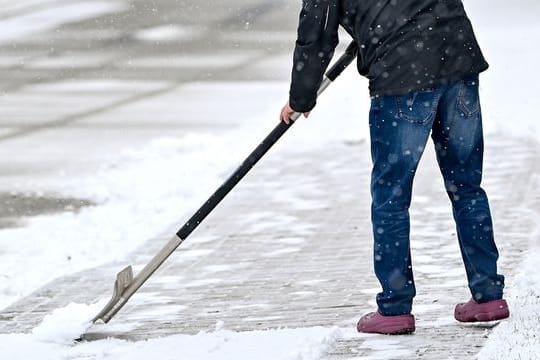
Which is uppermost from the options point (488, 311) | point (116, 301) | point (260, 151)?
point (260, 151)

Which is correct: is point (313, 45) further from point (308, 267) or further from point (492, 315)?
point (308, 267)

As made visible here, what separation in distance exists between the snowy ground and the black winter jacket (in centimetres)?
100

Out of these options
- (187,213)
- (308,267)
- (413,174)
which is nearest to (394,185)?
(413,174)

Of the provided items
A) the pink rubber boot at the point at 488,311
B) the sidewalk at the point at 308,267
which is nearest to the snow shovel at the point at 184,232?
the sidewalk at the point at 308,267

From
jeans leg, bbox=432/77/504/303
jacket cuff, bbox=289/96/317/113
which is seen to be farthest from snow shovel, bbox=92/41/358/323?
jeans leg, bbox=432/77/504/303

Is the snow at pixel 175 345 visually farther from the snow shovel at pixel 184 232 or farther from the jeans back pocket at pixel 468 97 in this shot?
the jeans back pocket at pixel 468 97

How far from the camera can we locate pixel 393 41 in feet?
17.5

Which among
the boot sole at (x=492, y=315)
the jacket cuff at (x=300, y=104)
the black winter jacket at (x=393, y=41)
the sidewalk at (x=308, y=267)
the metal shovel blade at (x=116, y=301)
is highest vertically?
the black winter jacket at (x=393, y=41)

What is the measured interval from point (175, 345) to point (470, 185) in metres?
1.32

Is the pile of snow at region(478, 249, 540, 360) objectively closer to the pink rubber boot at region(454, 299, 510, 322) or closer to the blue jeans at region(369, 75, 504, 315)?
the pink rubber boot at region(454, 299, 510, 322)

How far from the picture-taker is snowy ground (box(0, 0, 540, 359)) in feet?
17.9

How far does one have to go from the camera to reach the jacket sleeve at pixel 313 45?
530 centimetres

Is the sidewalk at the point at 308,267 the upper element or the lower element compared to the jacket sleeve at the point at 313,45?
lower

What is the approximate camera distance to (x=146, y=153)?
11516 mm
